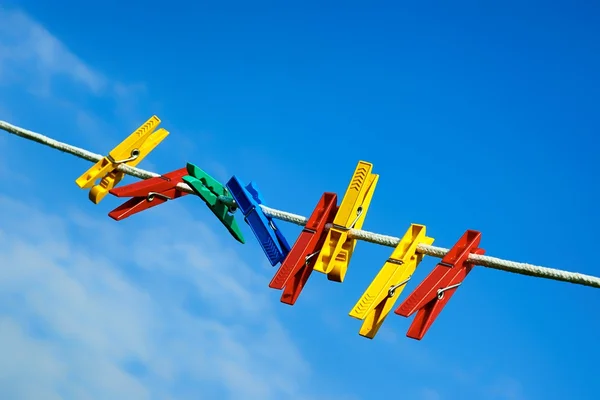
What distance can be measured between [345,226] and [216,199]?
3.03 ft

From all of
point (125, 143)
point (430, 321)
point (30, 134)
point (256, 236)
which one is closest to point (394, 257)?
point (430, 321)

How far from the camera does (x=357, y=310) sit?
3.73m

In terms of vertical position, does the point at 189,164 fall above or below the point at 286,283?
above

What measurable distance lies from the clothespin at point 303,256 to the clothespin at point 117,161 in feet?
4.68

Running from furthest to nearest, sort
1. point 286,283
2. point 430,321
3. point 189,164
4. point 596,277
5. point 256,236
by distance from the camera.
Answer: point 189,164 → point 256,236 → point 286,283 → point 430,321 → point 596,277

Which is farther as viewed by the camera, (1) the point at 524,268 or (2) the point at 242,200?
(2) the point at 242,200

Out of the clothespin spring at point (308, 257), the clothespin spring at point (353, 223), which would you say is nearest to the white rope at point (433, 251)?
the clothespin spring at point (353, 223)

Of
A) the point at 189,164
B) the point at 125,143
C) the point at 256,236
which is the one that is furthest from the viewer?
the point at 125,143

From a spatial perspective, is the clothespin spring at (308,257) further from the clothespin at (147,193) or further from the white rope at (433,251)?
the clothespin at (147,193)

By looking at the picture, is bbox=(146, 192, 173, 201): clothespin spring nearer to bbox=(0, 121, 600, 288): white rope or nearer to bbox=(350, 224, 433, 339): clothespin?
bbox=(0, 121, 600, 288): white rope

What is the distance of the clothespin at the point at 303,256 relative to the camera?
4.08 meters

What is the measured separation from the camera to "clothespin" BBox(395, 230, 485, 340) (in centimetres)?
377

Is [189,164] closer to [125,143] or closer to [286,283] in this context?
[125,143]

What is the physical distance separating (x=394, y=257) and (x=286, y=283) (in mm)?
487
